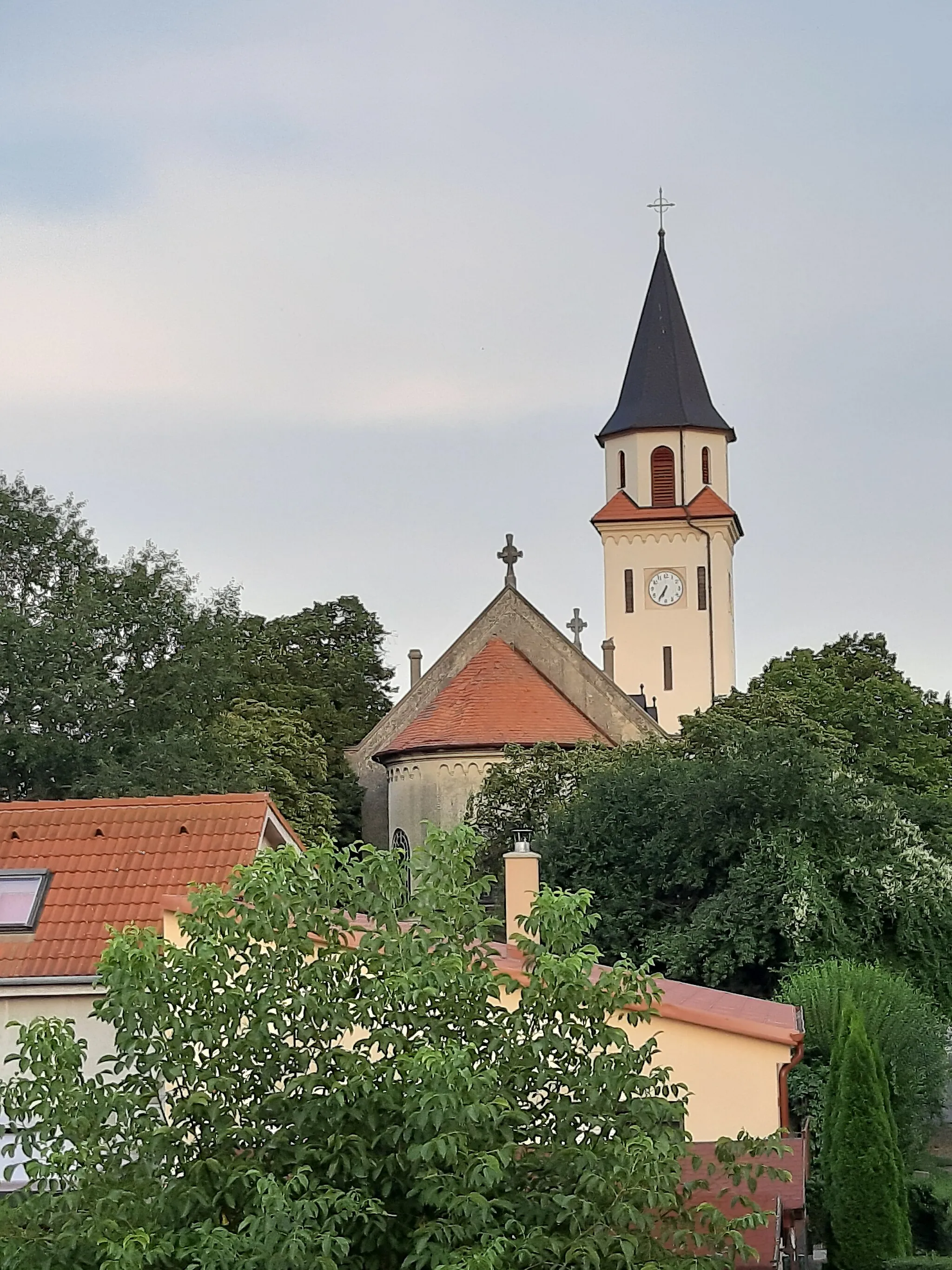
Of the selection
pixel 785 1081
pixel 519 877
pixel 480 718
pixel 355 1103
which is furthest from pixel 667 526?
pixel 355 1103

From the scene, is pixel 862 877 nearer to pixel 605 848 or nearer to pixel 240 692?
pixel 605 848

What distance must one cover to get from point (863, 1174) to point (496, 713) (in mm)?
24851

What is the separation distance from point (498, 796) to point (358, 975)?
30596 millimetres

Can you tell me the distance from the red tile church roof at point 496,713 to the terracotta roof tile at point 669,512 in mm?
21273

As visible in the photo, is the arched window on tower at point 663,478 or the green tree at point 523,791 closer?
the green tree at point 523,791

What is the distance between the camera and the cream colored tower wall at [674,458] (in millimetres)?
64312

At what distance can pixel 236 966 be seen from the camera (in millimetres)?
8031

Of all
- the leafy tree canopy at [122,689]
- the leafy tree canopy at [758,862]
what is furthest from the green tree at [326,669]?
the leafy tree canopy at [758,862]

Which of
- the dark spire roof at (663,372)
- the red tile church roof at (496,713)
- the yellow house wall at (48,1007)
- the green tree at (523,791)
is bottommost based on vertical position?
the yellow house wall at (48,1007)

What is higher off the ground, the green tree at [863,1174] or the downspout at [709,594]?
the downspout at [709,594]

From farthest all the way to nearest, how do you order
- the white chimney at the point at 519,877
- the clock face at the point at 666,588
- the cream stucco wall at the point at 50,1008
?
the clock face at the point at 666,588 < the white chimney at the point at 519,877 < the cream stucco wall at the point at 50,1008

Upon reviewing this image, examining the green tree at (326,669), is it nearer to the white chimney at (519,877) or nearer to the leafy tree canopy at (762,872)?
the leafy tree canopy at (762,872)

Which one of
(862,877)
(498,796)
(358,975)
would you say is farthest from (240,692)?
(358,975)

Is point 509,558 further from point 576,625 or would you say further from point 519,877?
point 519,877
